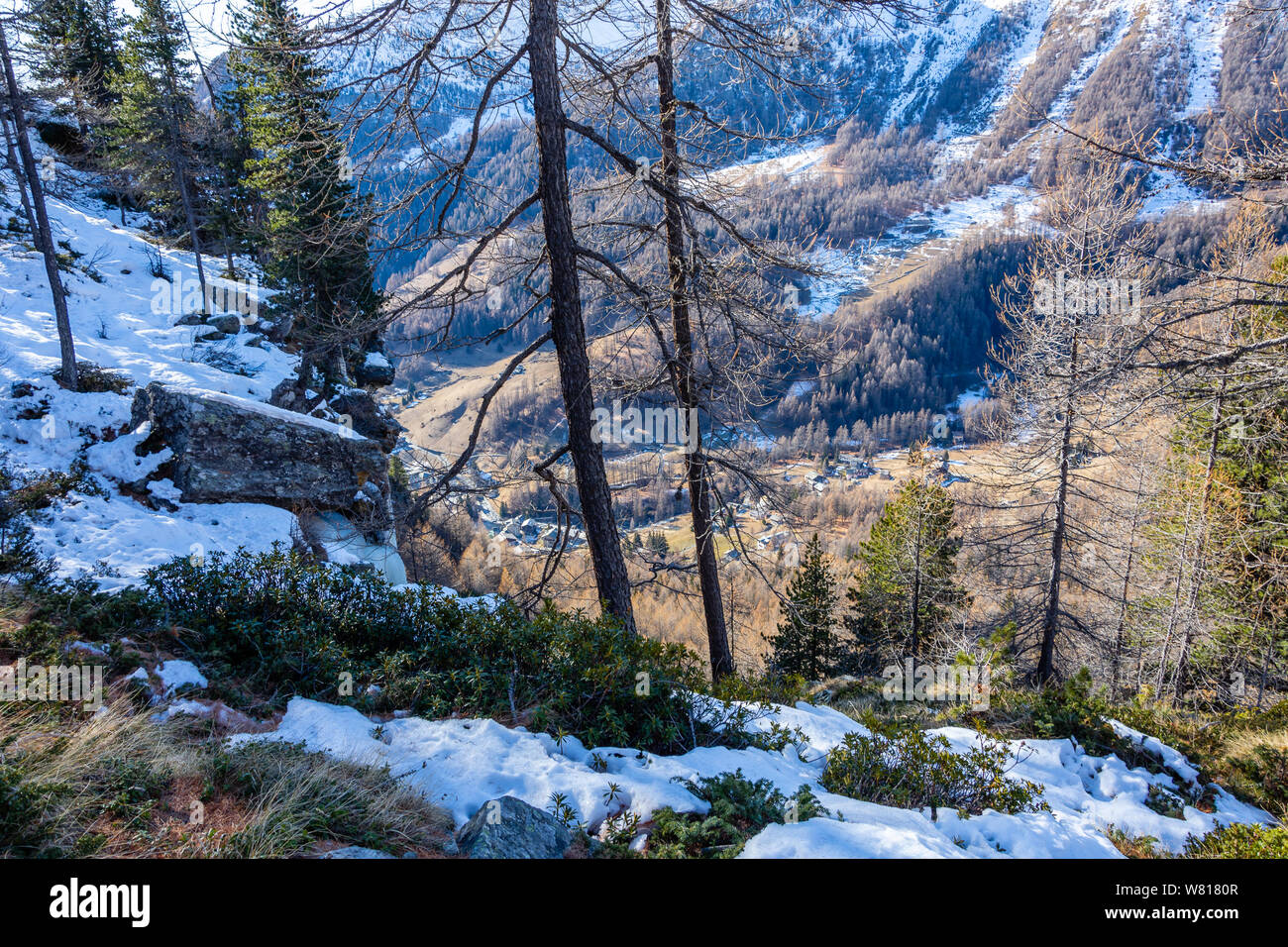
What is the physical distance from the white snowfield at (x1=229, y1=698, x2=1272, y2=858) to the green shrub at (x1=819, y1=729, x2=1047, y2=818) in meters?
0.16

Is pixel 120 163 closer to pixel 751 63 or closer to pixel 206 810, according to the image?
pixel 751 63

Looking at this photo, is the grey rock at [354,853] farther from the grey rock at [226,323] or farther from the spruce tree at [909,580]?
the grey rock at [226,323]

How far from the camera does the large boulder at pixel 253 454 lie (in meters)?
10.3

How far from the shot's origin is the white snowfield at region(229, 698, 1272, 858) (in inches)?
119

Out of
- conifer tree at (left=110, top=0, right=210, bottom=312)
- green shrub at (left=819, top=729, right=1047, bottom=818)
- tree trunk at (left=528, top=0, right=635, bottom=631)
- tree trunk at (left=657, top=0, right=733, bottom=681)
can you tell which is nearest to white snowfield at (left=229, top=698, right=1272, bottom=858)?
green shrub at (left=819, top=729, right=1047, bottom=818)

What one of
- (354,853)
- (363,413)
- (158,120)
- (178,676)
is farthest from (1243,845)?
(158,120)

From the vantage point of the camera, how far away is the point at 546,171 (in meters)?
5.54

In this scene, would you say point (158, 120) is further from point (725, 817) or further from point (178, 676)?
point (725, 817)

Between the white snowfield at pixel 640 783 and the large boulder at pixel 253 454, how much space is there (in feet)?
21.0

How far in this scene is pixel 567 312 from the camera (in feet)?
18.9

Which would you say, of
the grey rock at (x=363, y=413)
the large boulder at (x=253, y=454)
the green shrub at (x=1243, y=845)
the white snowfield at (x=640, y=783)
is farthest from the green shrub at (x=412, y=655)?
the grey rock at (x=363, y=413)

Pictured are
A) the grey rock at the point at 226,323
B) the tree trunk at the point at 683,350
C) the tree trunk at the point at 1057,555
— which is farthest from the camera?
the grey rock at the point at 226,323

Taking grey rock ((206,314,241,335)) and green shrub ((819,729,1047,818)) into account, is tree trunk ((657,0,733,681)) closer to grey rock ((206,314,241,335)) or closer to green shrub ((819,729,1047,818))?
green shrub ((819,729,1047,818))
